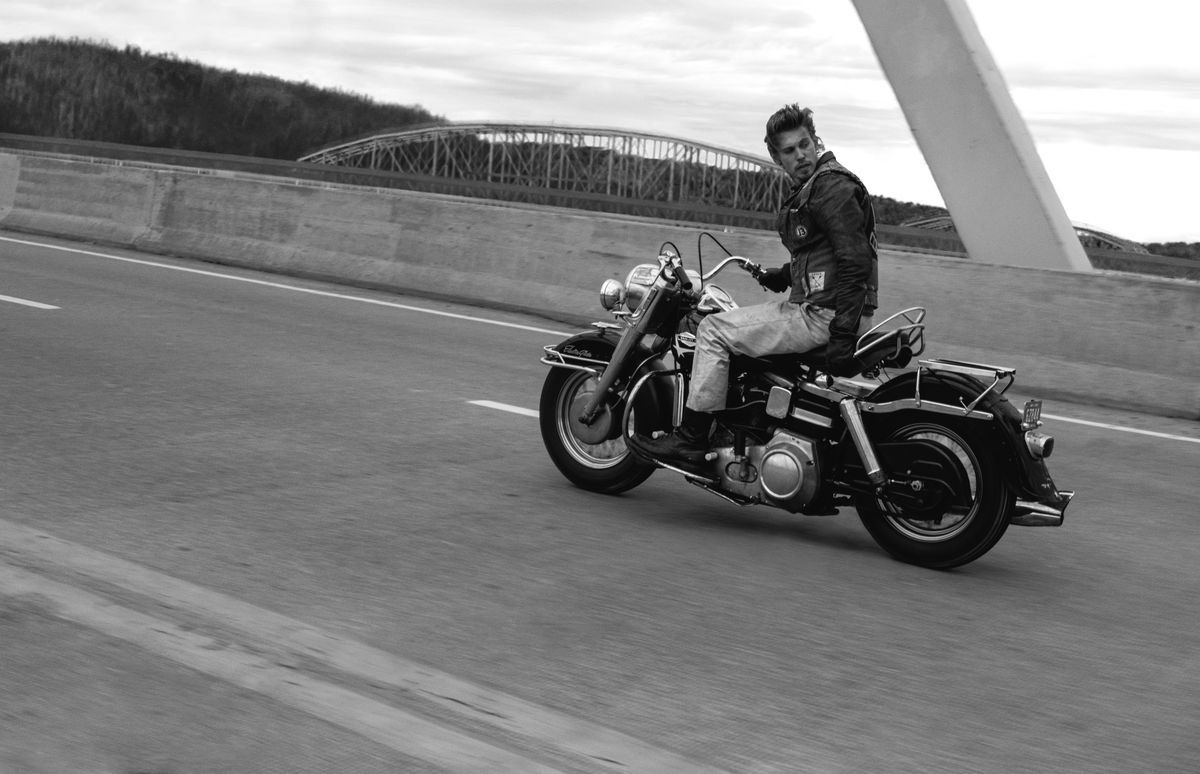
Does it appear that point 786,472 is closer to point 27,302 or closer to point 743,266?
point 743,266

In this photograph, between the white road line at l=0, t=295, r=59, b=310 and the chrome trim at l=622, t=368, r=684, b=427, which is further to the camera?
the white road line at l=0, t=295, r=59, b=310

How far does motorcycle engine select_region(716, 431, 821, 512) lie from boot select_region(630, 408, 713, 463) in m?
0.26

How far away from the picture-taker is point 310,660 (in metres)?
4.24

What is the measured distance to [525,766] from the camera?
11.8 feet

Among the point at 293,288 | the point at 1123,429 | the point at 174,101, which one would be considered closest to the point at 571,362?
the point at 1123,429

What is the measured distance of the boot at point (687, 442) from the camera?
6379 millimetres

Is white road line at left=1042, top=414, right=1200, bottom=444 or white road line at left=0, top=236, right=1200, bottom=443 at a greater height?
white road line at left=1042, top=414, right=1200, bottom=444

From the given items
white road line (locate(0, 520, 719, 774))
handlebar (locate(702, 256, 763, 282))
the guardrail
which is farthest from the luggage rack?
the guardrail

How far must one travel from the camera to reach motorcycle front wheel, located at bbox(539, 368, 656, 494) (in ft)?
22.5

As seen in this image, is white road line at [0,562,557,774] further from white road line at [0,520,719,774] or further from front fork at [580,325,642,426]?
front fork at [580,325,642,426]

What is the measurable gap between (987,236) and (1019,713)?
8079 mm

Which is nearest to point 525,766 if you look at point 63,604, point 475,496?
point 63,604

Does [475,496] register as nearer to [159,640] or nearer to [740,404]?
[740,404]

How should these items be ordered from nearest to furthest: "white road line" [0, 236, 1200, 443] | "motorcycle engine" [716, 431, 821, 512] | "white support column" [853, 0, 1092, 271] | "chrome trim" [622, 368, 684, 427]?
"motorcycle engine" [716, 431, 821, 512]
"chrome trim" [622, 368, 684, 427]
"white road line" [0, 236, 1200, 443]
"white support column" [853, 0, 1092, 271]
